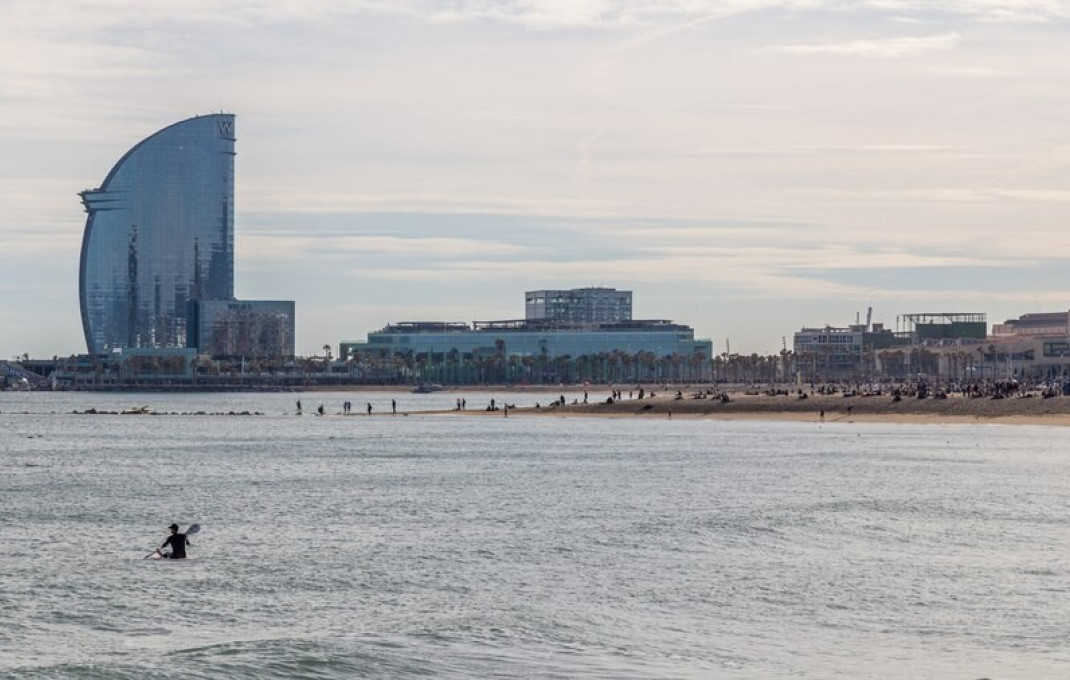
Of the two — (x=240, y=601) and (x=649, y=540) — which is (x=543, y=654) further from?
(x=649, y=540)

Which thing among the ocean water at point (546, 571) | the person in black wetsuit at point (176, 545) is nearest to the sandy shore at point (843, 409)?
the ocean water at point (546, 571)

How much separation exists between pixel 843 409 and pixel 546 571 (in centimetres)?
10136

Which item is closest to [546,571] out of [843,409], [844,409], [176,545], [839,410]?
[176,545]

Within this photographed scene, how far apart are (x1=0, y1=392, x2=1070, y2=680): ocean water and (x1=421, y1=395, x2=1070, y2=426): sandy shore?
141 ft

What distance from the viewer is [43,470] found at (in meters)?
81.8

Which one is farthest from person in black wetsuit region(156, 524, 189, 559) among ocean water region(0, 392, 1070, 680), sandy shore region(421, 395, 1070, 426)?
sandy shore region(421, 395, 1070, 426)

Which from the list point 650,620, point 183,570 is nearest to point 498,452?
point 183,570

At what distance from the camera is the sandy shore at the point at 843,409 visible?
12394 centimetres

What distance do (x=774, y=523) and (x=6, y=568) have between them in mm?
22483

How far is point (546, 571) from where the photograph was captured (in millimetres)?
40312

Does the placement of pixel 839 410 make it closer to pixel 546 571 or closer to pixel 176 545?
pixel 546 571

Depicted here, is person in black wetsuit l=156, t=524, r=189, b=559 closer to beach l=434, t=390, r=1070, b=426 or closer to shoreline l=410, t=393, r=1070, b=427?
shoreline l=410, t=393, r=1070, b=427

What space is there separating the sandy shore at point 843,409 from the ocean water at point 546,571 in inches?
1698

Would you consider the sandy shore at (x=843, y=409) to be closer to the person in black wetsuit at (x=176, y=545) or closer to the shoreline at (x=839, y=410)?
the shoreline at (x=839, y=410)
